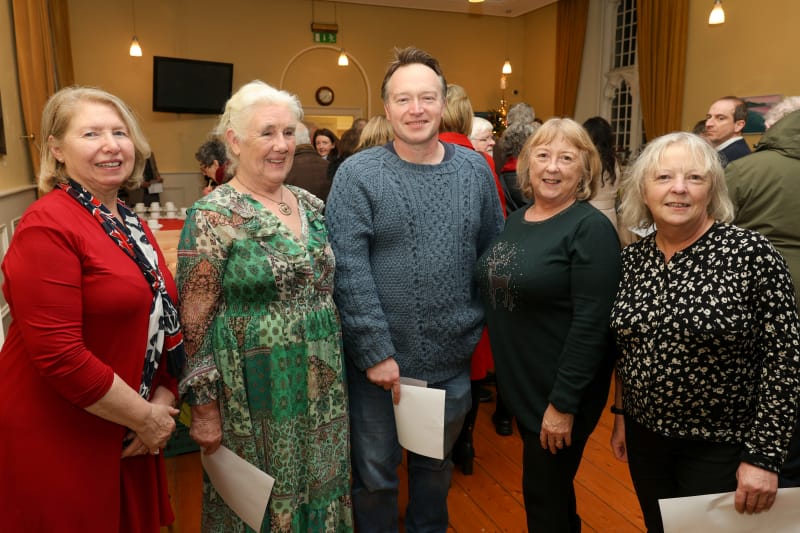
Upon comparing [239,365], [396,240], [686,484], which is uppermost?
[396,240]

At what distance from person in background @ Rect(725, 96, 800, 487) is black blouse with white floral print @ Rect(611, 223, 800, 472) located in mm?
1239

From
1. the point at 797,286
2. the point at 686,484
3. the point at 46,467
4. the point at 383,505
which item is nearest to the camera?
the point at 46,467

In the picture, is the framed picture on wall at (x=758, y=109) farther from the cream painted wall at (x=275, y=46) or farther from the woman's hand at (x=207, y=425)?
the woman's hand at (x=207, y=425)

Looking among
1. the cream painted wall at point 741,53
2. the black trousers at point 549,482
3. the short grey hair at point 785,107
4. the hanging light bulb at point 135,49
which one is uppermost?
the hanging light bulb at point 135,49

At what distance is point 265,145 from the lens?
64.7 inches

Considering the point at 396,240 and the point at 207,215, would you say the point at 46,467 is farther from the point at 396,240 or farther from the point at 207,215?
the point at 396,240

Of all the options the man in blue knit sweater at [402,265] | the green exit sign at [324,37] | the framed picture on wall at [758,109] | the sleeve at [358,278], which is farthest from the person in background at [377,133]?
the green exit sign at [324,37]

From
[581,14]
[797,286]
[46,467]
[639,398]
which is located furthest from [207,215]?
[581,14]

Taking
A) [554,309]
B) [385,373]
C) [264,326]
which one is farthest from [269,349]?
[554,309]

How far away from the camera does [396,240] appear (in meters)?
1.80

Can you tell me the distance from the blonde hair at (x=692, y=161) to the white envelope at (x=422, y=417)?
2.64 feet

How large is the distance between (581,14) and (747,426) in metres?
9.08

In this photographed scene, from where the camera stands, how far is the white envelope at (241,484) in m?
1.62

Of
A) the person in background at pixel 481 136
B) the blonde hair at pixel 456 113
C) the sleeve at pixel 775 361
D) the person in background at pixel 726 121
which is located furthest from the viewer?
the person in background at pixel 726 121
